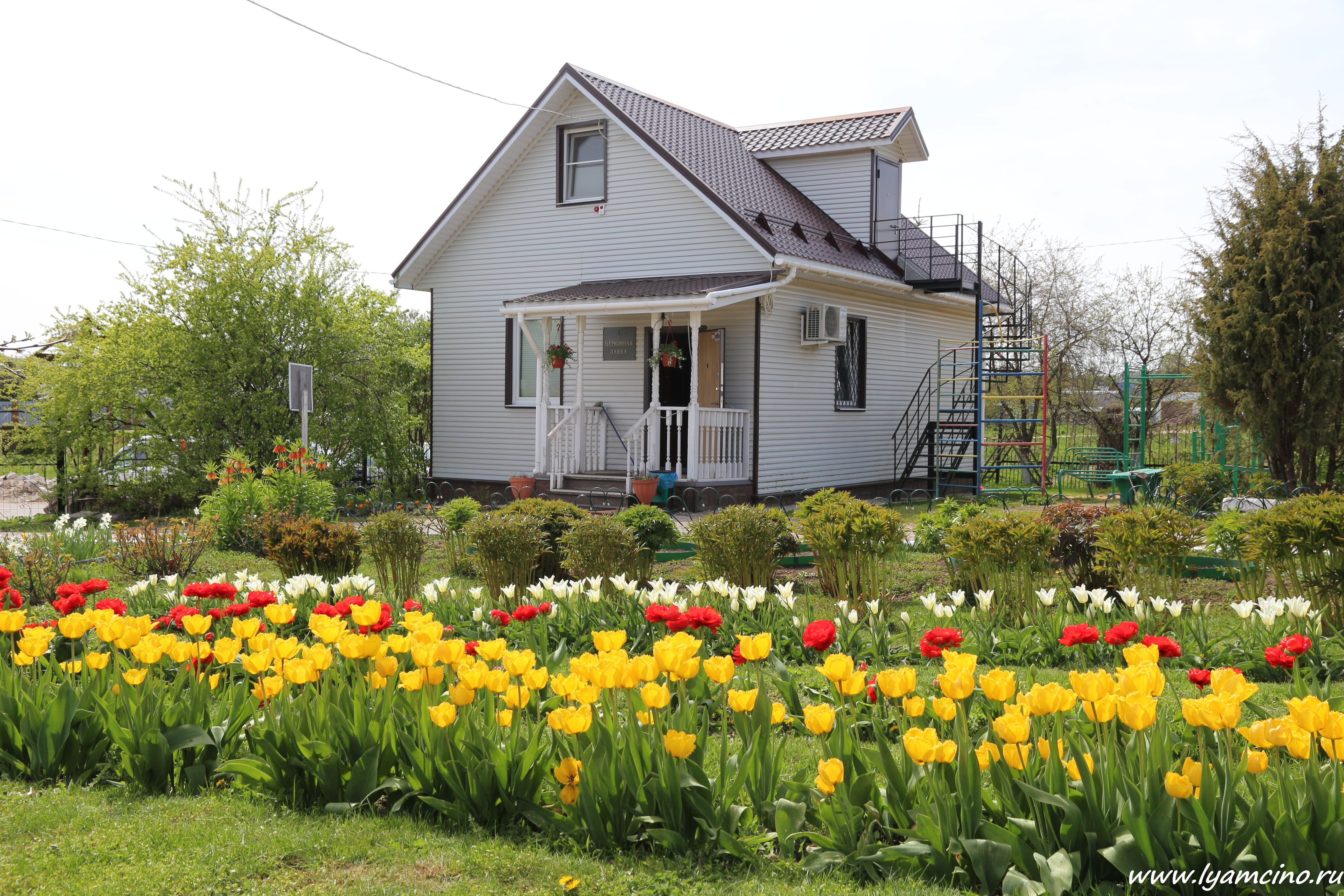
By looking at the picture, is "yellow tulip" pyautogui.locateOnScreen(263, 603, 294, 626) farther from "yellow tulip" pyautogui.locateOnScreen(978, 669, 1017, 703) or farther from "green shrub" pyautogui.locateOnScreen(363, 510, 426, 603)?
"green shrub" pyautogui.locateOnScreen(363, 510, 426, 603)

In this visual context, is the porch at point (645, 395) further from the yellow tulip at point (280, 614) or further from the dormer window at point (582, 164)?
the yellow tulip at point (280, 614)

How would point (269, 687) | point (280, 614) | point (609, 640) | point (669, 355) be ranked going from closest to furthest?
point (609, 640), point (269, 687), point (280, 614), point (669, 355)

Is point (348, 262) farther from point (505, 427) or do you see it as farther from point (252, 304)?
point (505, 427)

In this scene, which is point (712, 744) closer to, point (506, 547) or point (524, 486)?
point (506, 547)

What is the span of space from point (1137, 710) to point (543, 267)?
15.9 metres

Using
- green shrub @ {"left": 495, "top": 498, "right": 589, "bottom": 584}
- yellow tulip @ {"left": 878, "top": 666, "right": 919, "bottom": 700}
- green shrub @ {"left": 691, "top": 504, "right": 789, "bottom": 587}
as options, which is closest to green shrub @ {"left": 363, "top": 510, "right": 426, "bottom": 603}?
green shrub @ {"left": 495, "top": 498, "right": 589, "bottom": 584}

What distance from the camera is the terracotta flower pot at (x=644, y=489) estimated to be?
14.4m

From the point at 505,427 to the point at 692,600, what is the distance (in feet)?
38.7

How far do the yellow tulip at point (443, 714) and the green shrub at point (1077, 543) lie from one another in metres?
5.26

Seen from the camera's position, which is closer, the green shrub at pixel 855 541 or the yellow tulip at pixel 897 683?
the yellow tulip at pixel 897 683

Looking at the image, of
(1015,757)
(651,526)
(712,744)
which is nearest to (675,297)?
(651,526)

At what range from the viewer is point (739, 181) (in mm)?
17672

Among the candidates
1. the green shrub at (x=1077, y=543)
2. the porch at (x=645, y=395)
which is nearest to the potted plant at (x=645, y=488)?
the porch at (x=645, y=395)

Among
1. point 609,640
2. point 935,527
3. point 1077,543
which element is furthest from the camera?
point 935,527
